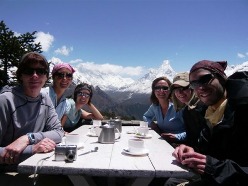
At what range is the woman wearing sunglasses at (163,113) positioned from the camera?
495cm

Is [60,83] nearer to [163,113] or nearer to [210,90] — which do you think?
[163,113]

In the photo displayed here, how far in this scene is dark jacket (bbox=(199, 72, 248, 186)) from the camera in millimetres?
2027

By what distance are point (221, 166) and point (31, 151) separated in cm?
182

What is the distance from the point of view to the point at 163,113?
17.6 ft

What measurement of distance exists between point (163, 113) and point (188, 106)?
139 centimetres

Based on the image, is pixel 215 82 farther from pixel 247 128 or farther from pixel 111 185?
pixel 111 185

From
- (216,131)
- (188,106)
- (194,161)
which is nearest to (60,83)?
(188,106)

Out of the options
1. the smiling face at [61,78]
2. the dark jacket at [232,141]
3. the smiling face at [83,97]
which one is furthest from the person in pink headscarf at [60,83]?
the dark jacket at [232,141]

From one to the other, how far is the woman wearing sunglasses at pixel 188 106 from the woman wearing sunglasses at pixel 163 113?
226 millimetres

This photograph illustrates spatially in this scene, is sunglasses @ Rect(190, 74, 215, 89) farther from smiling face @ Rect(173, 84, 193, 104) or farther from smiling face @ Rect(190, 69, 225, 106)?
smiling face @ Rect(173, 84, 193, 104)

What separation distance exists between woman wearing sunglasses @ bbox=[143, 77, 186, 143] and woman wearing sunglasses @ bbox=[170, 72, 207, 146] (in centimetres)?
23

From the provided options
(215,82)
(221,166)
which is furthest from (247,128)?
(215,82)

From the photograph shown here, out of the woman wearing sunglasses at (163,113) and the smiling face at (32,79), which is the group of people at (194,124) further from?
the woman wearing sunglasses at (163,113)

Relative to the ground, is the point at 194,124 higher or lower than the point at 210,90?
lower
